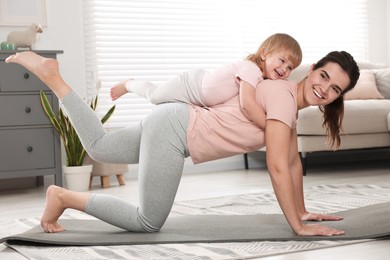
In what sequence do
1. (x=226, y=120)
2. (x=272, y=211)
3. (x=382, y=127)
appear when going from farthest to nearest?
(x=382, y=127) < (x=272, y=211) < (x=226, y=120)

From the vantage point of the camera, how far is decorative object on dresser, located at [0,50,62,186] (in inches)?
160

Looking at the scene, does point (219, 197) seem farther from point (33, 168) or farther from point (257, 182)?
point (33, 168)

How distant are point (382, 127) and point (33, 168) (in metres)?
2.46

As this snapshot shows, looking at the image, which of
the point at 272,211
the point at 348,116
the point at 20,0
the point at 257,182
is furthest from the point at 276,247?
the point at 20,0

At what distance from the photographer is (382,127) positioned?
4.70 m

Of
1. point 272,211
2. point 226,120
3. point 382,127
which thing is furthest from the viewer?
point 382,127

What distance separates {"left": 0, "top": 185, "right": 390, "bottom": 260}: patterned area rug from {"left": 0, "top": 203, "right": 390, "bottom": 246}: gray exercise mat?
4cm

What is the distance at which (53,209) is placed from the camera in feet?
7.97

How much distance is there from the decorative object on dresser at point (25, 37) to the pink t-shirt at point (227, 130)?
2.24m

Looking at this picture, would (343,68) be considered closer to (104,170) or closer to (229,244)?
(229,244)

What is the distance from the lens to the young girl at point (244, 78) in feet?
7.46

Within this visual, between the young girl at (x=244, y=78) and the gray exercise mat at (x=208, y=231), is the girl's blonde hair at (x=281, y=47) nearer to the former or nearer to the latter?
the young girl at (x=244, y=78)

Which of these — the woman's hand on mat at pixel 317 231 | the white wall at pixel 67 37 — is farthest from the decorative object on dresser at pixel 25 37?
the woman's hand on mat at pixel 317 231

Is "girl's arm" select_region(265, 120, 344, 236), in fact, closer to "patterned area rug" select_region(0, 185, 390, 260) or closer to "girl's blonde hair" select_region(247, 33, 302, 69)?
"patterned area rug" select_region(0, 185, 390, 260)
